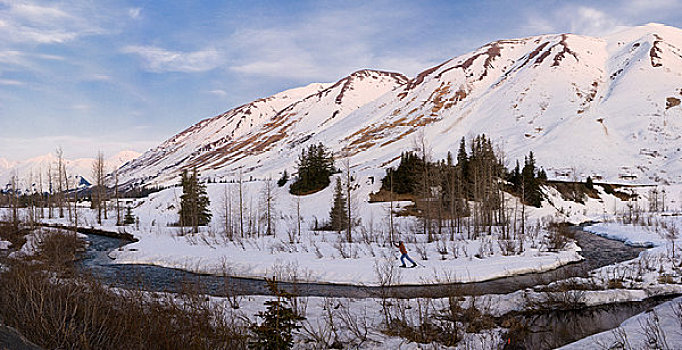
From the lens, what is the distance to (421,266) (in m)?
21.4

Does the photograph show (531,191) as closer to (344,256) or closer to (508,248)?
(508,248)

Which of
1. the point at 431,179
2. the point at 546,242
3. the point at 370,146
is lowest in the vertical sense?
the point at 546,242

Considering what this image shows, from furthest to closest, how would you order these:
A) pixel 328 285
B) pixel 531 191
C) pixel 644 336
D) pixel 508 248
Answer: pixel 531 191
pixel 508 248
pixel 328 285
pixel 644 336

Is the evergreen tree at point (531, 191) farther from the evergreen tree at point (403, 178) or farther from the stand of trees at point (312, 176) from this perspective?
the stand of trees at point (312, 176)

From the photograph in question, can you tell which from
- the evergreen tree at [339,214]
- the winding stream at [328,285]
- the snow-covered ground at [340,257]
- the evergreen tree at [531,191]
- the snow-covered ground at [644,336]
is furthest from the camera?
the evergreen tree at [531,191]

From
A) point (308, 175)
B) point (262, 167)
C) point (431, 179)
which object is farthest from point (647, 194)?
point (262, 167)

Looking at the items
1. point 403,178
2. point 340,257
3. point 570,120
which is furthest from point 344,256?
point 570,120

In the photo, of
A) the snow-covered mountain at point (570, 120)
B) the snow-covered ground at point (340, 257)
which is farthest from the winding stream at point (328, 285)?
the snow-covered mountain at point (570, 120)

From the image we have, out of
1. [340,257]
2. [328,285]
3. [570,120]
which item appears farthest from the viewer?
[570,120]

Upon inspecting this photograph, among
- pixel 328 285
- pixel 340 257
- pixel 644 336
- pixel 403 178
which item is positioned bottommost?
pixel 328 285

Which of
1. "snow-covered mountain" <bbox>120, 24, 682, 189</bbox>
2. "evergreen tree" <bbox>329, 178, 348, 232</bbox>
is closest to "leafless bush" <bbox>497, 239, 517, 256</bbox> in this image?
"evergreen tree" <bbox>329, 178, 348, 232</bbox>

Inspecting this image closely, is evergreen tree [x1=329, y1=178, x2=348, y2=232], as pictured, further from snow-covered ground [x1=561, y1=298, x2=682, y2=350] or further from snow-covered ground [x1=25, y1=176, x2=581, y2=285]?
snow-covered ground [x1=561, y1=298, x2=682, y2=350]

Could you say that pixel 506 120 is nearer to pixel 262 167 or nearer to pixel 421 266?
pixel 262 167

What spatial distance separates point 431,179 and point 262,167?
14104 centimetres
